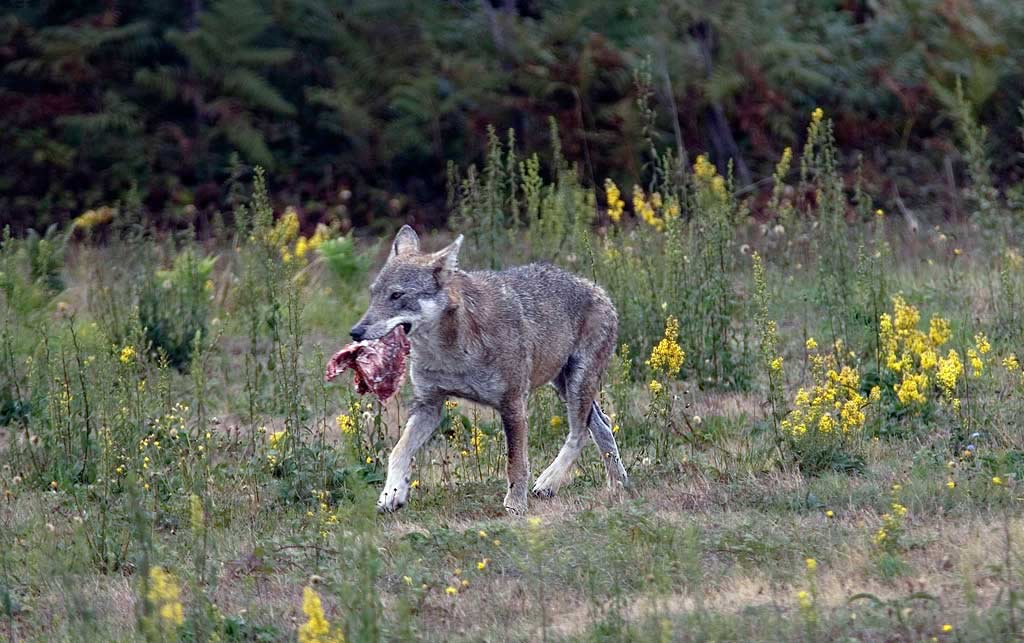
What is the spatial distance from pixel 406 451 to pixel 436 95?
11720mm

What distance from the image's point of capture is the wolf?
857 centimetres

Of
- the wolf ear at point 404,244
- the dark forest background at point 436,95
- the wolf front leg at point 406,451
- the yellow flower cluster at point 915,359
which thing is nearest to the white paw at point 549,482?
the wolf front leg at point 406,451

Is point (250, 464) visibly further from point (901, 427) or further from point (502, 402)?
point (901, 427)

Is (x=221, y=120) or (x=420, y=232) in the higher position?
(x=221, y=120)

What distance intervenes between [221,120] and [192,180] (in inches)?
39.8

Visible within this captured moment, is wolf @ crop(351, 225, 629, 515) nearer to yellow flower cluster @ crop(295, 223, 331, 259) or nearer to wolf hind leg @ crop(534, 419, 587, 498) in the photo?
wolf hind leg @ crop(534, 419, 587, 498)

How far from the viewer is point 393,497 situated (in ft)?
28.2


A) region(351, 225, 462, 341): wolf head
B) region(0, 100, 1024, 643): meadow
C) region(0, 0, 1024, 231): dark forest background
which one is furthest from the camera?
region(0, 0, 1024, 231): dark forest background

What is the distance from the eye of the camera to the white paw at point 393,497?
8.56 metres

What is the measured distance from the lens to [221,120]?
1936cm

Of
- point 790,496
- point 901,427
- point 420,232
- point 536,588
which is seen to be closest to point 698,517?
point 790,496

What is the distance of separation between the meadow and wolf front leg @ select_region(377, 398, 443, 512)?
4.9 inches

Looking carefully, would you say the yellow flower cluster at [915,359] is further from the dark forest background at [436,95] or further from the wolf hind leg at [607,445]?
the dark forest background at [436,95]

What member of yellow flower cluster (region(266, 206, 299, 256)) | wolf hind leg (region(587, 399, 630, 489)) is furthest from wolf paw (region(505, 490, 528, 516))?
yellow flower cluster (region(266, 206, 299, 256))
